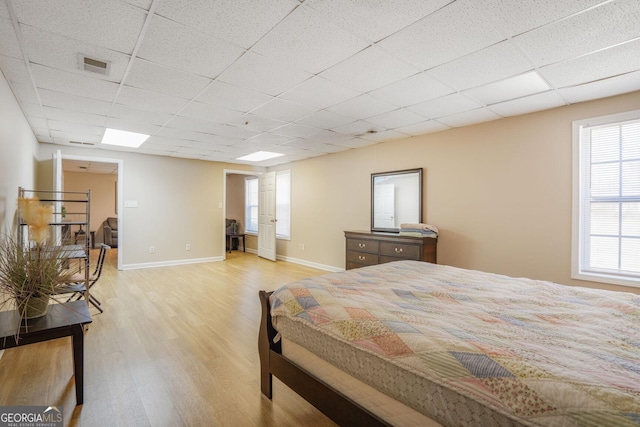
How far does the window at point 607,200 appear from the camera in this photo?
294cm

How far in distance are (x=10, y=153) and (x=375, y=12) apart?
11.7 feet

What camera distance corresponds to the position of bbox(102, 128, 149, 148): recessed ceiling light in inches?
176

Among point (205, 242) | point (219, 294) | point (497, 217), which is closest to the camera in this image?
point (497, 217)

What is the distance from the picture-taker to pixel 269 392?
6.25 ft

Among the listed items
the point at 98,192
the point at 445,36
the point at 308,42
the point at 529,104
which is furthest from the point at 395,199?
the point at 98,192

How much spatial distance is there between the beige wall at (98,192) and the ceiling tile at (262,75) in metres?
8.94

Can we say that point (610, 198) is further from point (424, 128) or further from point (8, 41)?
point (8, 41)

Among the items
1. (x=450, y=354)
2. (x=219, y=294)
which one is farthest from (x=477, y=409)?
(x=219, y=294)

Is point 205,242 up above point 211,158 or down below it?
below

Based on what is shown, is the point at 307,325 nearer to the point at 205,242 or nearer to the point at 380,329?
the point at 380,329

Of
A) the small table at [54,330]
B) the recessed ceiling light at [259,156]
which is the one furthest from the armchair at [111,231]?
the small table at [54,330]

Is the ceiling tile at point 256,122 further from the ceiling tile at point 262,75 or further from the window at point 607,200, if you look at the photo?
→ the window at point 607,200

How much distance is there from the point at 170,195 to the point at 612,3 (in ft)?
22.2

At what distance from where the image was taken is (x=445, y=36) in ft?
6.63
